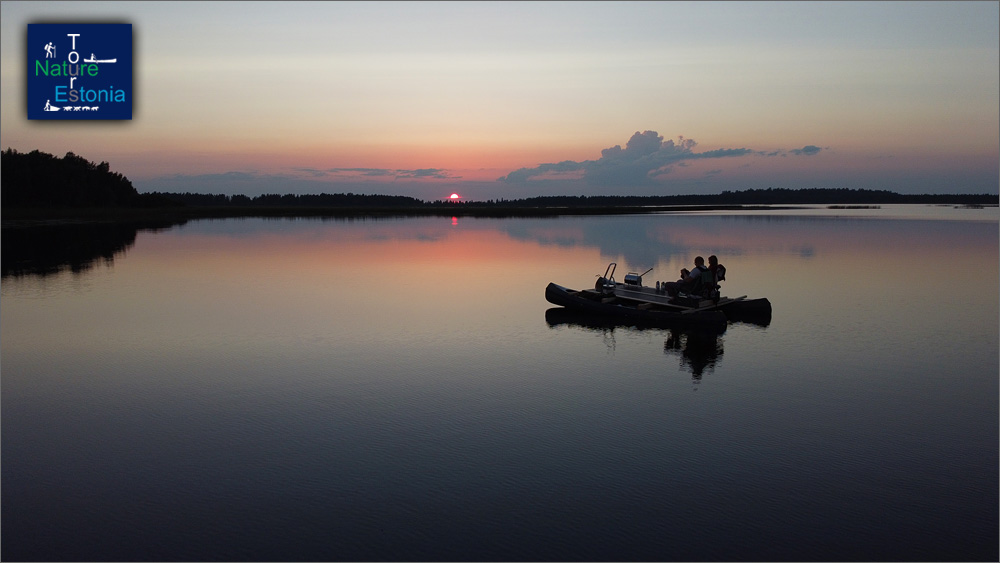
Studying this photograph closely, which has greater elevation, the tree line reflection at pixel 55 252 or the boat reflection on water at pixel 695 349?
the tree line reflection at pixel 55 252

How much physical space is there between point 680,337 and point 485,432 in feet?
33.4

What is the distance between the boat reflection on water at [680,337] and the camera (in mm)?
16422

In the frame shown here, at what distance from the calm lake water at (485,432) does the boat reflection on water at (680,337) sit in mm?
136

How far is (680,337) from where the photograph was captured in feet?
65.0

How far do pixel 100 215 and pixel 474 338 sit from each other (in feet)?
341

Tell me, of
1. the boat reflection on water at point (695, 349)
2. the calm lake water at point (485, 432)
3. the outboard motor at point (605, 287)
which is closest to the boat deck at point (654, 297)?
the outboard motor at point (605, 287)

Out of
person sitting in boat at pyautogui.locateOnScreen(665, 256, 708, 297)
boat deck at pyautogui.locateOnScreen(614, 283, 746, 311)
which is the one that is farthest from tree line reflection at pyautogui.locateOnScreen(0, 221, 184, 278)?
person sitting in boat at pyautogui.locateOnScreen(665, 256, 708, 297)

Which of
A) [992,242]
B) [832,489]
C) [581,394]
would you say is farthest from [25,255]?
[992,242]

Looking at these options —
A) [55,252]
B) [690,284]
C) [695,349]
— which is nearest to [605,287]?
[690,284]

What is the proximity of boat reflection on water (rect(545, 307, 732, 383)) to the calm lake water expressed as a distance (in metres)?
0.14

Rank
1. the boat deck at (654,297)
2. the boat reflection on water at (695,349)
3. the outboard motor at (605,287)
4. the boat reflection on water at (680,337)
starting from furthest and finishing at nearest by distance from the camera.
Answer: the outboard motor at (605,287), the boat deck at (654,297), the boat reflection on water at (680,337), the boat reflection on water at (695,349)

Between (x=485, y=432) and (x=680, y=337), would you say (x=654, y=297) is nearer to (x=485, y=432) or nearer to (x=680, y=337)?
(x=680, y=337)

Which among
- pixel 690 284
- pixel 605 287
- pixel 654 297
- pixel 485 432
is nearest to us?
pixel 485 432

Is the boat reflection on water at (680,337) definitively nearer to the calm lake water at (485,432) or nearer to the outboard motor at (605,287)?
the calm lake water at (485,432)
